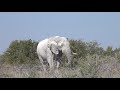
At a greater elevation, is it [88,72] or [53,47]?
[53,47]

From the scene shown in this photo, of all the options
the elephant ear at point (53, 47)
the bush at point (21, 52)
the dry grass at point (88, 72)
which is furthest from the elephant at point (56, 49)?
the dry grass at point (88, 72)

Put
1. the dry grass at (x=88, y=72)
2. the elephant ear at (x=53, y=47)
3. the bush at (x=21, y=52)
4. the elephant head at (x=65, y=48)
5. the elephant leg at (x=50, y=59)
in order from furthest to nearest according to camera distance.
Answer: the bush at (x=21, y=52)
the elephant head at (x=65, y=48)
the elephant ear at (x=53, y=47)
the elephant leg at (x=50, y=59)
the dry grass at (x=88, y=72)

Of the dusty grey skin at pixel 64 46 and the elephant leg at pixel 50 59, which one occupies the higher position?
the dusty grey skin at pixel 64 46

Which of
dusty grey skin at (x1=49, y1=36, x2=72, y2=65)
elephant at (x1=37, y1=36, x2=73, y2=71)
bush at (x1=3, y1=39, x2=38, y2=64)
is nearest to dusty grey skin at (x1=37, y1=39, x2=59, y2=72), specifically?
elephant at (x1=37, y1=36, x2=73, y2=71)

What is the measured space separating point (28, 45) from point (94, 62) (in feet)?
25.2

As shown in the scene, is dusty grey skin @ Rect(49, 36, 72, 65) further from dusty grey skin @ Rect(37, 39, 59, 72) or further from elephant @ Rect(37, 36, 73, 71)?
dusty grey skin @ Rect(37, 39, 59, 72)

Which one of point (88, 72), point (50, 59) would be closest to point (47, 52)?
point (50, 59)

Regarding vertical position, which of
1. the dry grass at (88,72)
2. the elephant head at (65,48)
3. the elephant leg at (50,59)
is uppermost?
the elephant head at (65,48)

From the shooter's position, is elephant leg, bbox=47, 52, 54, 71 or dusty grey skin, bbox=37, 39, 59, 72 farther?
dusty grey skin, bbox=37, 39, 59, 72

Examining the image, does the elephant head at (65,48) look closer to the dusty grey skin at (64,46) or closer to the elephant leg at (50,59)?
the dusty grey skin at (64,46)

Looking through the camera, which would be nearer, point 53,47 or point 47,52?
point 53,47

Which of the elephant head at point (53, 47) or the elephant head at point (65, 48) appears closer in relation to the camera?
the elephant head at point (53, 47)

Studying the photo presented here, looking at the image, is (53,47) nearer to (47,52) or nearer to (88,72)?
(47,52)

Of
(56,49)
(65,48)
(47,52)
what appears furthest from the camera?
(47,52)
